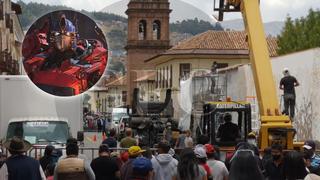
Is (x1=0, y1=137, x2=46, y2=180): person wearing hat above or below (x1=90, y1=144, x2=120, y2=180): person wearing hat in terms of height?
above

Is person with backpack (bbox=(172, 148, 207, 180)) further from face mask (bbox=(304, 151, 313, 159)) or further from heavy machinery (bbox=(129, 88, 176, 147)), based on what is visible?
heavy machinery (bbox=(129, 88, 176, 147))

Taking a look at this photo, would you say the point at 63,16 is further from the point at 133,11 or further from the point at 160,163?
the point at 133,11

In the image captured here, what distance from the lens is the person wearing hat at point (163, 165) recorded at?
12539mm

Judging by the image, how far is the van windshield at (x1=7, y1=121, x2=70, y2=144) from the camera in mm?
21266

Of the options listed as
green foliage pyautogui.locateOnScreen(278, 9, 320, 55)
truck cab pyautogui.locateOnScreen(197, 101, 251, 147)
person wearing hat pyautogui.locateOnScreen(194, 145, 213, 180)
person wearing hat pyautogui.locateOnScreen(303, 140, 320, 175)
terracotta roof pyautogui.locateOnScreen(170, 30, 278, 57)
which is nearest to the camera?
person wearing hat pyautogui.locateOnScreen(303, 140, 320, 175)

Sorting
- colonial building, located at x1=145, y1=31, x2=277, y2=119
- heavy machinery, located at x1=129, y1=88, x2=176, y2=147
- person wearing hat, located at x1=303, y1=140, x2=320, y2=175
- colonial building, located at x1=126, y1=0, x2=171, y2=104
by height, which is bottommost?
heavy machinery, located at x1=129, y1=88, x2=176, y2=147

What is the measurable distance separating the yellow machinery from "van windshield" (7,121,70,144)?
5.38 m

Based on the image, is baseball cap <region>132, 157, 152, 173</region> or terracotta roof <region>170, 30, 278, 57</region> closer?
baseball cap <region>132, 157, 152, 173</region>

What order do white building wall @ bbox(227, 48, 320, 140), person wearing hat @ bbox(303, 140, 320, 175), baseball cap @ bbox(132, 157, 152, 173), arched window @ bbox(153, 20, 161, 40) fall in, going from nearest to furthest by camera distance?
person wearing hat @ bbox(303, 140, 320, 175)
baseball cap @ bbox(132, 157, 152, 173)
white building wall @ bbox(227, 48, 320, 140)
arched window @ bbox(153, 20, 161, 40)

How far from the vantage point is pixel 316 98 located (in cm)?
→ 2894

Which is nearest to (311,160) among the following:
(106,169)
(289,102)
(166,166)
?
(166,166)

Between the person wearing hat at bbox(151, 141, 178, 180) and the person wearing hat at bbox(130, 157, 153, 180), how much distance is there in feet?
2.74

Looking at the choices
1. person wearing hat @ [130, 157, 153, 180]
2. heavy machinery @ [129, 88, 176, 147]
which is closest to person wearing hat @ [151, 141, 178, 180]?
person wearing hat @ [130, 157, 153, 180]

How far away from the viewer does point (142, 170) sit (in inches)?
456
